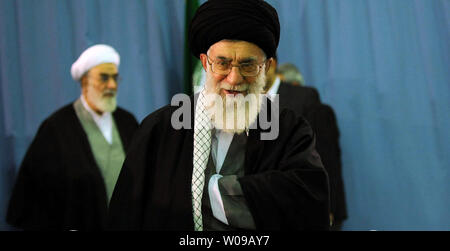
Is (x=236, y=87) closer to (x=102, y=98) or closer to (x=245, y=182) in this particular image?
(x=245, y=182)

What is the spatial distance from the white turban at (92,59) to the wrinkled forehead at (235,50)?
1.40 m

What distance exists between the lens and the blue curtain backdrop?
2.50m

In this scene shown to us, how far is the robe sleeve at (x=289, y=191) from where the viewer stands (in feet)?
5.50

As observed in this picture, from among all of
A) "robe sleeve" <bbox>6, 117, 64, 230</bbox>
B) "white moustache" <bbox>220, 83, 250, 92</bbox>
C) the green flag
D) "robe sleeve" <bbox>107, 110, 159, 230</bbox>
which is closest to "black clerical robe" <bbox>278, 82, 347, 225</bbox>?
the green flag

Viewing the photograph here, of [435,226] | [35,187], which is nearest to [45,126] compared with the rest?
[35,187]

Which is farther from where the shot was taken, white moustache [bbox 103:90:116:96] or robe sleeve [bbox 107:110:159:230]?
white moustache [bbox 103:90:116:96]

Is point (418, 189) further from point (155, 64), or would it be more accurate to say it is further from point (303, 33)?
point (155, 64)

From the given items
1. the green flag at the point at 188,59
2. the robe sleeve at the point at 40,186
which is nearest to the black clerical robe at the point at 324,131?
the green flag at the point at 188,59

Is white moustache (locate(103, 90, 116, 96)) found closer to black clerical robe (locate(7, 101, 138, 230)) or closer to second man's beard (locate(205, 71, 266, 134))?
black clerical robe (locate(7, 101, 138, 230))

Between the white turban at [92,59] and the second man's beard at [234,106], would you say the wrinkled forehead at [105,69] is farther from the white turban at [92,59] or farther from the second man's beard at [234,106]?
the second man's beard at [234,106]

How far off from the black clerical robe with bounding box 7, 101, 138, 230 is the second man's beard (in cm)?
114

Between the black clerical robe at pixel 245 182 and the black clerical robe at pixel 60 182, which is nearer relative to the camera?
the black clerical robe at pixel 245 182

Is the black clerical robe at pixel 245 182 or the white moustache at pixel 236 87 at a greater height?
the white moustache at pixel 236 87
